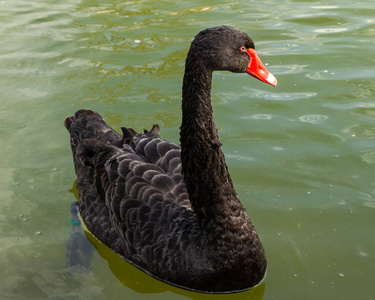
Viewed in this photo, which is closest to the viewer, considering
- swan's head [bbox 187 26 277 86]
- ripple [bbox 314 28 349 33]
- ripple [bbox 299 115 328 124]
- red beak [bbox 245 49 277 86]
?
swan's head [bbox 187 26 277 86]

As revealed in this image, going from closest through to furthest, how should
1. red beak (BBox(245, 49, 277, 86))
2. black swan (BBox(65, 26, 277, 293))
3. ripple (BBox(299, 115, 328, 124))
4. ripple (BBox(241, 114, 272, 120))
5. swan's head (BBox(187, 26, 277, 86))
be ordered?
1. swan's head (BBox(187, 26, 277, 86))
2. black swan (BBox(65, 26, 277, 293))
3. red beak (BBox(245, 49, 277, 86))
4. ripple (BBox(299, 115, 328, 124))
5. ripple (BBox(241, 114, 272, 120))

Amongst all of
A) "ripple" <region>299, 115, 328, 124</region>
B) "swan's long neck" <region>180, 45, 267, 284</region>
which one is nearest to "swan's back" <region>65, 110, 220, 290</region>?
"swan's long neck" <region>180, 45, 267, 284</region>

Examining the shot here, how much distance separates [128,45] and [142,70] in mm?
831

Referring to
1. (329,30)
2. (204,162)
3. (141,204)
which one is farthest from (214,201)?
(329,30)

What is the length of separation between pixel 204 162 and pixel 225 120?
6.94 ft

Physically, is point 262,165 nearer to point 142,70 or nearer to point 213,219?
point 213,219

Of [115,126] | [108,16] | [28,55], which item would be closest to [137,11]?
[108,16]

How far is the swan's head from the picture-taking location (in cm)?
337

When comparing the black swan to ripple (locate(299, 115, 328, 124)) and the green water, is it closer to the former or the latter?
the green water

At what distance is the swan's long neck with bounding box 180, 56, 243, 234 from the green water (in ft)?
1.98

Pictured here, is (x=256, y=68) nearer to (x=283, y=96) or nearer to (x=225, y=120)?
(x=225, y=120)

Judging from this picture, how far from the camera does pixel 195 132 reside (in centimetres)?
356

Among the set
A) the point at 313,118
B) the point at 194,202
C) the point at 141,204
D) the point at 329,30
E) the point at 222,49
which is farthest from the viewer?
the point at 329,30

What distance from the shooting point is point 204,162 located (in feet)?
11.8
